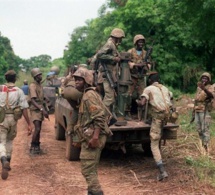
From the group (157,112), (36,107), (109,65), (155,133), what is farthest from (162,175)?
(36,107)

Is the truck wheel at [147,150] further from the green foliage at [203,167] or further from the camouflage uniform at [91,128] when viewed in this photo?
the camouflage uniform at [91,128]

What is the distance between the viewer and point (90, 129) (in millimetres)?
5152

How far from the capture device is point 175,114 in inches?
288

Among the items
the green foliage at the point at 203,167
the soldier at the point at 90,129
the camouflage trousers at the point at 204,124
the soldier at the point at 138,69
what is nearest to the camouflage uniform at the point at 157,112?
the green foliage at the point at 203,167

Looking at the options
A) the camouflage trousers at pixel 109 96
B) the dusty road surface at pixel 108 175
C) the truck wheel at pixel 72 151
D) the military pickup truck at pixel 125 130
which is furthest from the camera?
the truck wheel at pixel 72 151

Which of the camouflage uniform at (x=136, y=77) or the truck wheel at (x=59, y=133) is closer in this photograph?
the camouflage uniform at (x=136, y=77)

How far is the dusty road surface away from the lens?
6074 mm

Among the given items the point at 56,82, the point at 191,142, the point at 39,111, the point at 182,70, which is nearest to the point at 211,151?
the point at 191,142

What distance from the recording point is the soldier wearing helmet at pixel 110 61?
7.61 meters

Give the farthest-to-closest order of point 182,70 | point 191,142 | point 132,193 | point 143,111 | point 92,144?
point 182,70 < point 191,142 < point 143,111 < point 132,193 < point 92,144

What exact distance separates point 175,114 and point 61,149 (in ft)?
10.9

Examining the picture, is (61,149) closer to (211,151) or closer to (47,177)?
(47,177)

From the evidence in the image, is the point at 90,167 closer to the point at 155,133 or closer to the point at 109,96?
the point at 155,133

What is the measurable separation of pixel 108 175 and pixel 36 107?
2.45 m
